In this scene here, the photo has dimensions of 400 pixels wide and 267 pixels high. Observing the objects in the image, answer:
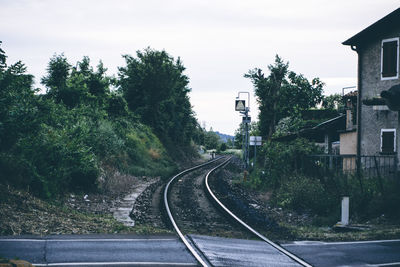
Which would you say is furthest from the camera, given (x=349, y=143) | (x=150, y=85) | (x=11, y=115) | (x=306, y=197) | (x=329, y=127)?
(x=150, y=85)

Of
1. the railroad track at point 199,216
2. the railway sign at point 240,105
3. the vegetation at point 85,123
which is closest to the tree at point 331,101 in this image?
the vegetation at point 85,123

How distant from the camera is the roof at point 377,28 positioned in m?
17.6

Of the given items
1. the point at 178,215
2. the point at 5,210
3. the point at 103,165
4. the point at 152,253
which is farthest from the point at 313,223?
the point at 103,165

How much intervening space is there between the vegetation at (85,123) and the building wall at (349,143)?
39.4 ft

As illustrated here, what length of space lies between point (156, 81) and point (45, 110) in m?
20.7

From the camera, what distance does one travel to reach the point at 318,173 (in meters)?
14.5

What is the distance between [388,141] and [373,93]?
7.99 feet

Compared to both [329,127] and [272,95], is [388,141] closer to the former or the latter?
[329,127]

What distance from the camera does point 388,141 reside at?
56.6 feet

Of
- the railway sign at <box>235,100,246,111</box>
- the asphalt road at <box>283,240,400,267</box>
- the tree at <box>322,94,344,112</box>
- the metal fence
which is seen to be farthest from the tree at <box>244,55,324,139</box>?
the asphalt road at <box>283,240,400,267</box>

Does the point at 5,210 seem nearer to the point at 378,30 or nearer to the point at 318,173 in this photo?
the point at 318,173

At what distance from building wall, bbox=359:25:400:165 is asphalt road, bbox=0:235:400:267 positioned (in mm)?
9923

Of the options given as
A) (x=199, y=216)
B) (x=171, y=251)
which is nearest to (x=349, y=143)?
(x=199, y=216)

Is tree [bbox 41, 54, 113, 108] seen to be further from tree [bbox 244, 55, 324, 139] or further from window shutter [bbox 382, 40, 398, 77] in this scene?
tree [bbox 244, 55, 324, 139]
